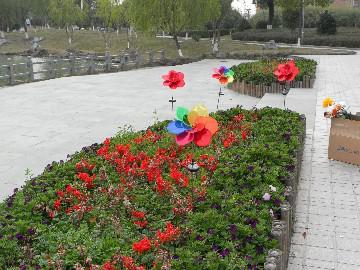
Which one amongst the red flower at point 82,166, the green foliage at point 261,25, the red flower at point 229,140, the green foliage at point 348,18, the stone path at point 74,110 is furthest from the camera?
the green foliage at point 348,18

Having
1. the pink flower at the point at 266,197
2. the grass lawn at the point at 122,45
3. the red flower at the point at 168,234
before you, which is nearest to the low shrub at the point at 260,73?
the pink flower at the point at 266,197

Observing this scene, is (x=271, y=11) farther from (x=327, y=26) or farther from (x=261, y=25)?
(x=327, y=26)

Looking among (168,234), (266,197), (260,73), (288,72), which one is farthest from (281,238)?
(260,73)

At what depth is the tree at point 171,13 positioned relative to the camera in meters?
29.2

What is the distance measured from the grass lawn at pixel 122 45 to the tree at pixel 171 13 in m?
3.23

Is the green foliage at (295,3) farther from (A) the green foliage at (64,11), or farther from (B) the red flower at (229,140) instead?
(B) the red flower at (229,140)

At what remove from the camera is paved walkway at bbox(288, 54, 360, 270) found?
5195 millimetres

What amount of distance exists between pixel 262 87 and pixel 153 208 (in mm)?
11344

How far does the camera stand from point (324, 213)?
20.8 ft

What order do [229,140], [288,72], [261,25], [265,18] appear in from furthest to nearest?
[265,18] < [261,25] < [288,72] < [229,140]

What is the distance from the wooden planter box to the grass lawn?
51.9 ft

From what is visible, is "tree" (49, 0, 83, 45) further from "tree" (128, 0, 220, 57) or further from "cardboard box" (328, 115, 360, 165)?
"cardboard box" (328, 115, 360, 165)

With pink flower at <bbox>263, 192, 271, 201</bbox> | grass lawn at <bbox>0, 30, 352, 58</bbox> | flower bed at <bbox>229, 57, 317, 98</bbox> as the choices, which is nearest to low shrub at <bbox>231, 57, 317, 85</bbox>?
flower bed at <bbox>229, 57, 317, 98</bbox>

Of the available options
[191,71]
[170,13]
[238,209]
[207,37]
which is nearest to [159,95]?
[191,71]
